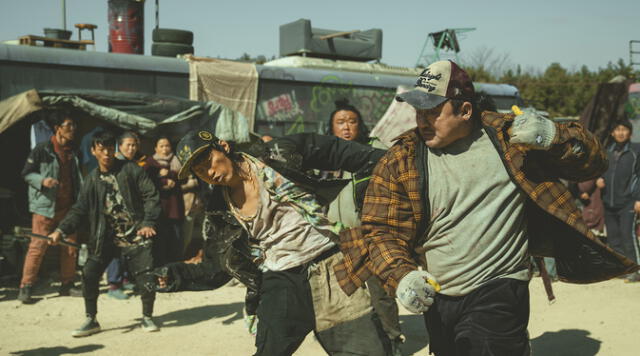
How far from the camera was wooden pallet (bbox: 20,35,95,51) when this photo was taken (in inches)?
356

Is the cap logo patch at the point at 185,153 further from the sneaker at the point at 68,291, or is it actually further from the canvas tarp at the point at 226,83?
the canvas tarp at the point at 226,83

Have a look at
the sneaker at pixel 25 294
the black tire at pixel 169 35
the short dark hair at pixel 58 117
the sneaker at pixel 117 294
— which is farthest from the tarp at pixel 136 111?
the sneaker at pixel 117 294

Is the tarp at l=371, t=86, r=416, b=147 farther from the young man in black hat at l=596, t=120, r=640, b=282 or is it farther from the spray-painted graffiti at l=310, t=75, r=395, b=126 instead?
the young man in black hat at l=596, t=120, r=640, b=282

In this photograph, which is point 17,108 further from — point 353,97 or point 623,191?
point 623,191

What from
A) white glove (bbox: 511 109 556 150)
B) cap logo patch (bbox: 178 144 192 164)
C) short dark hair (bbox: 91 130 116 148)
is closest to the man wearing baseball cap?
white glove (bbox: 511 109 556 150)

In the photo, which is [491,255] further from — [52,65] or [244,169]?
[52,65]

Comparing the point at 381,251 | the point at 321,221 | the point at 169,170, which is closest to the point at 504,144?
the point at 381,251

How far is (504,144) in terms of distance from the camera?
122 inches

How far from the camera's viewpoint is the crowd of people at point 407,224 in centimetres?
302

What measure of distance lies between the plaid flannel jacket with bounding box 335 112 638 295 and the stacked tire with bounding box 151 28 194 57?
778 centimetres

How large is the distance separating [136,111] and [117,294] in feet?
8.04

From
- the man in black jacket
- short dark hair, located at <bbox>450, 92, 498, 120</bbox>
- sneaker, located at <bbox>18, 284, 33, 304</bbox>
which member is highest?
short dark hair, located at <bbox>450, 92, 498, 120</bbox>

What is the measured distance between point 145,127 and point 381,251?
685 centimetres

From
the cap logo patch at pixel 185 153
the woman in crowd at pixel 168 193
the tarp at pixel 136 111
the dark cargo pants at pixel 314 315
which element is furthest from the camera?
the woman in crowd at pixel 168 193
